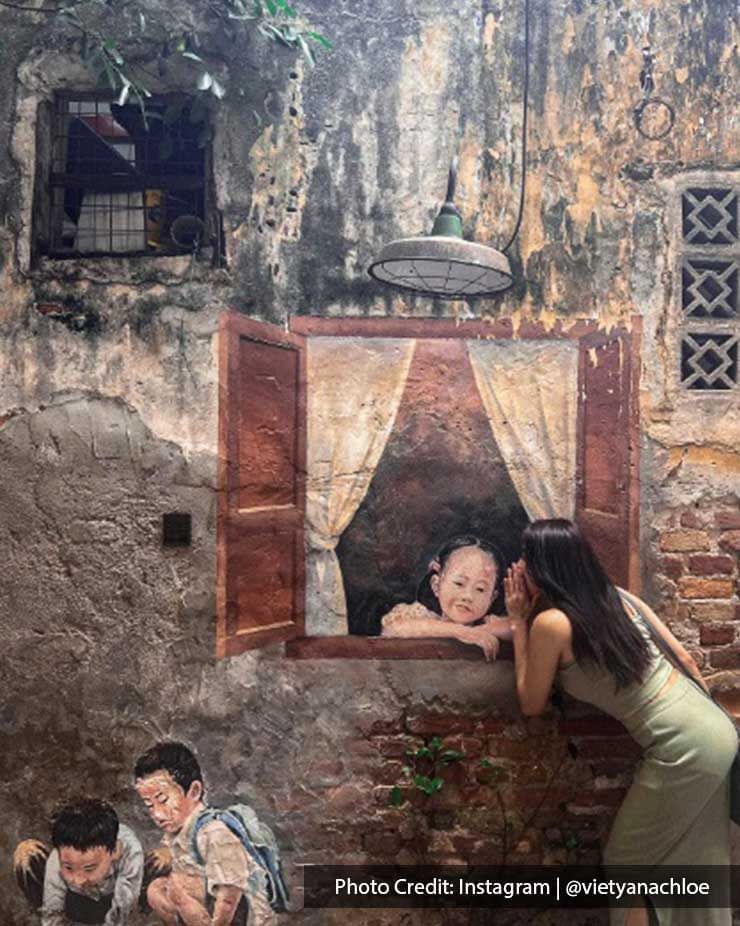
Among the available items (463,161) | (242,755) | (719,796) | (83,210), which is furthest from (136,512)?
(719,796)

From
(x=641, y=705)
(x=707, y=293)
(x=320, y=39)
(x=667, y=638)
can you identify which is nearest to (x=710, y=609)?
(x=667, y=638)

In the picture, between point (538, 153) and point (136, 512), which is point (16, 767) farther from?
point (538, 153)

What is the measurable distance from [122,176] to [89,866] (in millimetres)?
2795

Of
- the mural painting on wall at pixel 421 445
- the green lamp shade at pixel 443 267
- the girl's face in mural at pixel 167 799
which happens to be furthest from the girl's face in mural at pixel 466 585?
the girl's face in mural at pixel 167 799

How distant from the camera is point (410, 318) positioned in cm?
328

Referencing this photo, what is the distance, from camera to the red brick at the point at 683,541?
10.7 feet

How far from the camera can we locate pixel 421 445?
328cm

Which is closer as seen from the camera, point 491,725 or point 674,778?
point 674,778

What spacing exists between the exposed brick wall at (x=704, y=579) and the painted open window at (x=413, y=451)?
164mm

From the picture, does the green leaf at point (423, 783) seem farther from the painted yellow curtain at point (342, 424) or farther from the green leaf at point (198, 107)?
the green leaf at point (198, 107)

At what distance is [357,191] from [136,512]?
5.19 feet

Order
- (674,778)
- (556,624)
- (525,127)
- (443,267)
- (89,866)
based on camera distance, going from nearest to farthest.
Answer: (674,778)
(556,624)
(443,267)
(89,866)
(525,127)

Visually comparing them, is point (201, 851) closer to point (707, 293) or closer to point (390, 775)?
point (390, 775)

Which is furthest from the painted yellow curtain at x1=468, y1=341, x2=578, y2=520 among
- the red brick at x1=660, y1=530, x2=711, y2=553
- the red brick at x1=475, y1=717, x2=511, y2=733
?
the red brick at x1=475, y1=717, x2=511, y2=733
